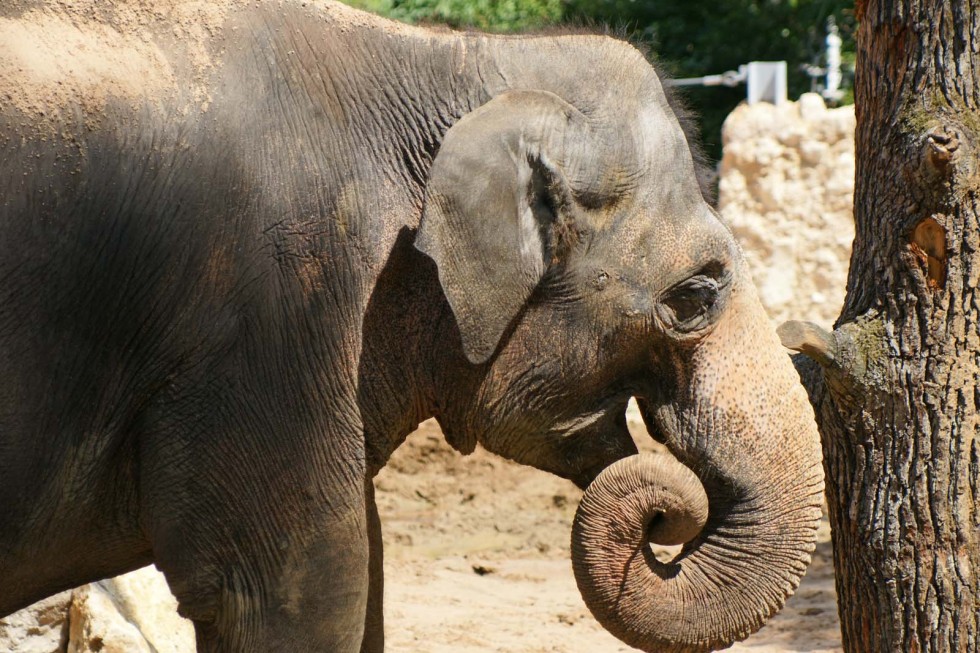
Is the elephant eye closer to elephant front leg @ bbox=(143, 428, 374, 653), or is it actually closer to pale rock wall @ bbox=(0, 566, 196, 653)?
elephant front leg @ bbox=(143, 428, 374, 653)

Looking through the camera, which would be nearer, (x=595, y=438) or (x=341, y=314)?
(x=341, y=314)

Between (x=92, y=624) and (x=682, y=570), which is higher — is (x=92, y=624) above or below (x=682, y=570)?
below

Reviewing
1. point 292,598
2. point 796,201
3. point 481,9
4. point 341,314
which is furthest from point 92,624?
point 481,9

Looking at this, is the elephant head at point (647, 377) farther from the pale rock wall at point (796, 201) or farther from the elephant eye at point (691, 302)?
the pale rock wall at point (796, 201)

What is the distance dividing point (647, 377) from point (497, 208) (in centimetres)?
56

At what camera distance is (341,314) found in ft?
8.91

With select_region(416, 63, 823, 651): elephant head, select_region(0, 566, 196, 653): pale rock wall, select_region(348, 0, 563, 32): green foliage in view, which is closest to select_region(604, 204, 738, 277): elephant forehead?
select_region(416, 63, 823, 651): elephant head

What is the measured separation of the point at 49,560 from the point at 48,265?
615 millimetres

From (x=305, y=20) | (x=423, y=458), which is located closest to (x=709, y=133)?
(x=423, y=458)

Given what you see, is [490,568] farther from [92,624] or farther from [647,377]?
[647,377]

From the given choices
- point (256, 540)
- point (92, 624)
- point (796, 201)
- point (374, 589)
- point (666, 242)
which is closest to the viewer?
point (256, 540)

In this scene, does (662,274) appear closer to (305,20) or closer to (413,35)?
(413,35)

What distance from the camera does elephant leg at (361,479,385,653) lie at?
3.30 meters

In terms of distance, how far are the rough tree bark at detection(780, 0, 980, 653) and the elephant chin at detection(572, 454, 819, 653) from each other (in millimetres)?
627
